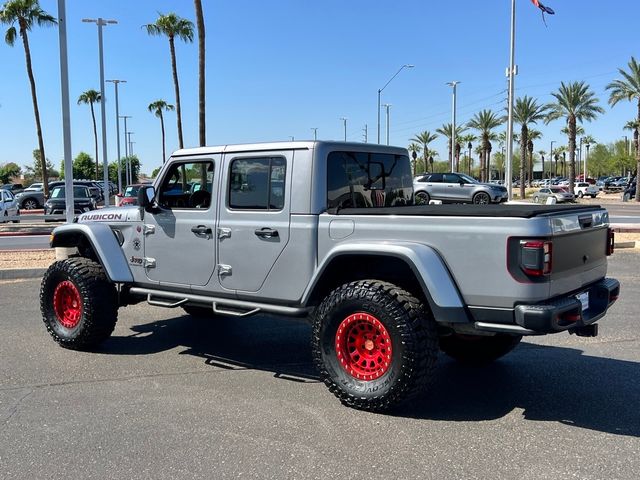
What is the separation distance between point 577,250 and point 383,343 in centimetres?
152

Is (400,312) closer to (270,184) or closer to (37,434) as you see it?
(270,184)

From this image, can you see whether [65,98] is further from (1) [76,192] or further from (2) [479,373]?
(2) [479,373]

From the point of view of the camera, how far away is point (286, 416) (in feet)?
14.0

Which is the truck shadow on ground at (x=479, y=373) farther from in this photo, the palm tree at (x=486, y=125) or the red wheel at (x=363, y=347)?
the palm tree at (x=486, y=125)

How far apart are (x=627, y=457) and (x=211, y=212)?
361cm

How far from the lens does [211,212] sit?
5285 millimetres

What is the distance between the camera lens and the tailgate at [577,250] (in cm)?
394

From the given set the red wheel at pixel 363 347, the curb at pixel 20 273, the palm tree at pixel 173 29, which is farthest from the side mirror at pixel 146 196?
the palm tree at pixel 173 29

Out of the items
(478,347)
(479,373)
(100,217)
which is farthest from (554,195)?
(100,217)

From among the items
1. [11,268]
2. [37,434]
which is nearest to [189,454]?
[37,434]

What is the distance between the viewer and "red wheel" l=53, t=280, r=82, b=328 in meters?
6.19

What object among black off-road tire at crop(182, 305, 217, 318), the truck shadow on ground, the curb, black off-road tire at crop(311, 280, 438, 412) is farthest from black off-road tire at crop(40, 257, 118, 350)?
the curb

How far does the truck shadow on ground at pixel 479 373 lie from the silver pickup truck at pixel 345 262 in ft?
1.09

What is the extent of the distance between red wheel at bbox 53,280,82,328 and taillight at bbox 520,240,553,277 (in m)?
4.45
